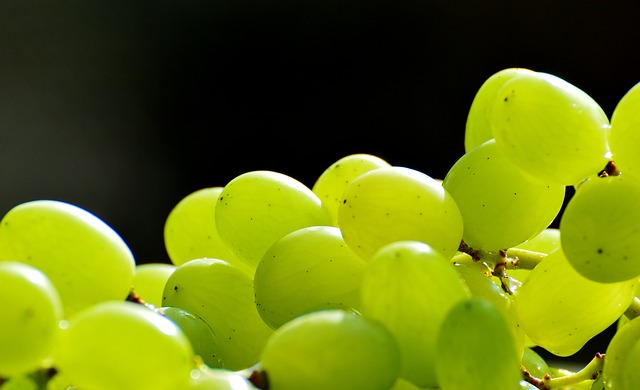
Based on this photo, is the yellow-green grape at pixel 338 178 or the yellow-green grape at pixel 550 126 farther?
the yellow-green grape at pixel 338 178

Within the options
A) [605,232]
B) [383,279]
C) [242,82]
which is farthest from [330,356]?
[242,82]

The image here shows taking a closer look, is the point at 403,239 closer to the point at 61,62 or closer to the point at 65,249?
the point at 65,249

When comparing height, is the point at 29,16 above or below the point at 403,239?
above

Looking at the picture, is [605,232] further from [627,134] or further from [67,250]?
[67,250]

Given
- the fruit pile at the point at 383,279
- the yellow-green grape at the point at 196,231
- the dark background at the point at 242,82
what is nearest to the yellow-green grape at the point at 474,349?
the fruit pile at the point at 383,279

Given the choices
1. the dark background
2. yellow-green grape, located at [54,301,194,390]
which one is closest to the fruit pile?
yellow-green grape, located at [54,301,194,390]

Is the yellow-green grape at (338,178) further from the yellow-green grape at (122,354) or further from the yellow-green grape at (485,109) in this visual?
the yellow-green grape at (122,354)

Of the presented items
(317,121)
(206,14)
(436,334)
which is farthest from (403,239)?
(206,14)
